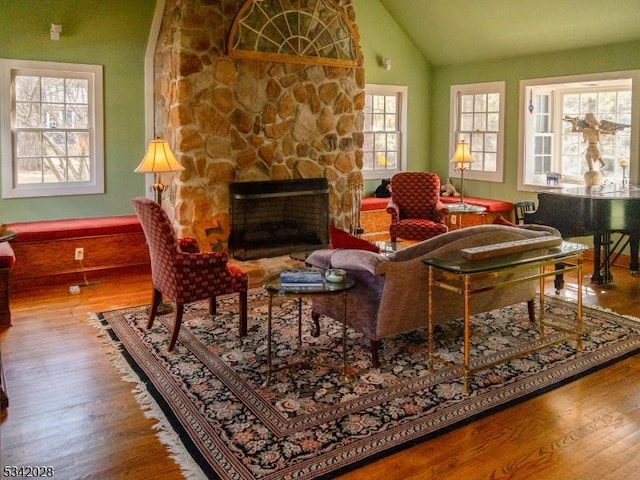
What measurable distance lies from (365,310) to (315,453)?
1.15 m

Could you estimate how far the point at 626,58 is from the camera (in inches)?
255

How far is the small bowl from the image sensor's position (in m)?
3.49

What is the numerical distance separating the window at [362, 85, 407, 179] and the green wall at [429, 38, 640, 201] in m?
0.57

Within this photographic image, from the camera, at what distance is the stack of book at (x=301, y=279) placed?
3427mm

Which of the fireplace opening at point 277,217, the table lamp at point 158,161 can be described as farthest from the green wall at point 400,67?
the table lamp at point 158,161

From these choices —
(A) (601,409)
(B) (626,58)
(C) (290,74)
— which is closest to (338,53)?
(C) (290,74)

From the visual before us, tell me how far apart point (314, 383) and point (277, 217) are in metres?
3.25

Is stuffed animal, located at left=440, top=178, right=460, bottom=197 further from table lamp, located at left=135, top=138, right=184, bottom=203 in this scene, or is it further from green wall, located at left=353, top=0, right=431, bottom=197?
table lamp, located at left=135, top=138, right=184, bottom=203

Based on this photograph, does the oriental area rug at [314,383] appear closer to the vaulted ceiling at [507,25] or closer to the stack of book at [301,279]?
the stack of book at [301,279]

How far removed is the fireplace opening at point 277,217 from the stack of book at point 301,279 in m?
2.68

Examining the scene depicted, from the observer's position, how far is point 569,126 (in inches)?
298

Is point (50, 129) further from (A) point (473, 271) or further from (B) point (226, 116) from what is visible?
(A) point (473, 271)

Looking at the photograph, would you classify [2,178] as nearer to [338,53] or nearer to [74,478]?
[338,53]

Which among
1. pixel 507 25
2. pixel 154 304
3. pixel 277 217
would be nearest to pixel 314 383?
pixel 154 304
